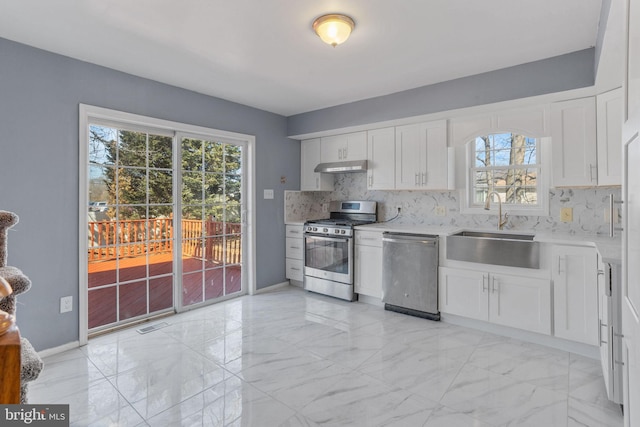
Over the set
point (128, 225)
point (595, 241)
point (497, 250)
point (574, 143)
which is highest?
point (574, 143)

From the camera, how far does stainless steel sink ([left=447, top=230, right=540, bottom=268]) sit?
2.85 meters

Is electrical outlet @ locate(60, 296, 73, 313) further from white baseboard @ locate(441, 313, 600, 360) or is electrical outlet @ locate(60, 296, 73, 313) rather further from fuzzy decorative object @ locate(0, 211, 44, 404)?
white baseboard @ locate(441, 313, 600, 360)

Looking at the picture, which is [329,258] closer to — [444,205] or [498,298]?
[444,205]

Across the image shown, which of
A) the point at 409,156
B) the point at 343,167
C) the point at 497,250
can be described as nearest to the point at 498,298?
the point at 497,250

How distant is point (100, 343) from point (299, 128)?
3278mm

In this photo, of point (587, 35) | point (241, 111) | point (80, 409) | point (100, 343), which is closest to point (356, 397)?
point (80, 409)

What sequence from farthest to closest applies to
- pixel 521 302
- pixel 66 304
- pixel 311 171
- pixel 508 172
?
pixel 311 171 < pixel 508 172 < pixel 521 302 < pixel 66 304

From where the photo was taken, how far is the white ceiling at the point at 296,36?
2076 millimetres

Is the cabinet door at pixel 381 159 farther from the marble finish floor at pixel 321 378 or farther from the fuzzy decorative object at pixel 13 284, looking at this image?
the fuzzy decorative object at pixel 13 284

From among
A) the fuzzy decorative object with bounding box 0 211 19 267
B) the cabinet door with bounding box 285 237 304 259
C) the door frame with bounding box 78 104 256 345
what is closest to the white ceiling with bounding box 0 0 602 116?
the door frame with bounding box 78 104 256 345

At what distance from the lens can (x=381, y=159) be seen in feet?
13.4

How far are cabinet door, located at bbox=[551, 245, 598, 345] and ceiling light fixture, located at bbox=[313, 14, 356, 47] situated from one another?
2.37 meters

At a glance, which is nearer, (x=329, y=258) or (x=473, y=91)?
(x=473, y=91)

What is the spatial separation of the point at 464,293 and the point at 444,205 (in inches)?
44.2
